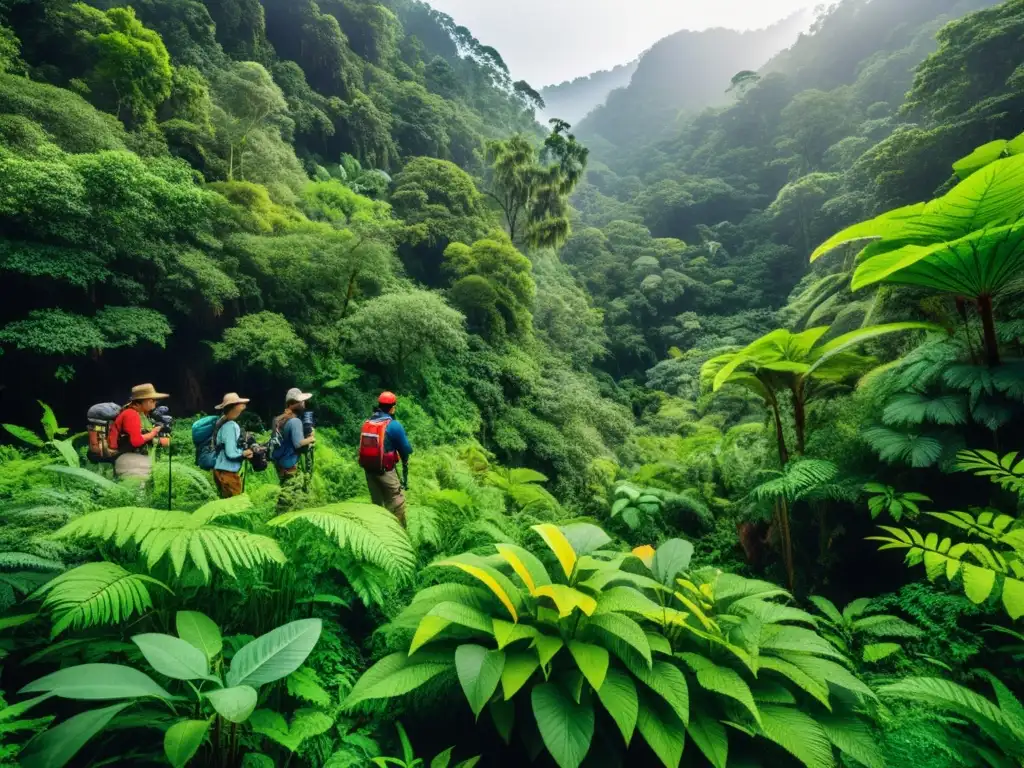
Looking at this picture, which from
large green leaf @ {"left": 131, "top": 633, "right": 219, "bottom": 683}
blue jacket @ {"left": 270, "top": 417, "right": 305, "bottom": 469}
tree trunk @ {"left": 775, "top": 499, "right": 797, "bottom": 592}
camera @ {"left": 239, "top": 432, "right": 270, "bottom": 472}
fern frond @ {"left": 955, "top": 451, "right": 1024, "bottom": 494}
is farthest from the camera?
blue jacket @ {"left": 270, "top": 417, "right": 305, "bottom": 469}

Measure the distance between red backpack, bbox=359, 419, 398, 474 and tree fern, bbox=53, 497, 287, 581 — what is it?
1603 mm

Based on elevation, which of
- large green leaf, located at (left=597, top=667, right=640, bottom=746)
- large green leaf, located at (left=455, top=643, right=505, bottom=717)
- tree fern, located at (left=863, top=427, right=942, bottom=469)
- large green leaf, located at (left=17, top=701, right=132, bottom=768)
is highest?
tree fern, located at (left=863, top=427, right=942, bottom=469)

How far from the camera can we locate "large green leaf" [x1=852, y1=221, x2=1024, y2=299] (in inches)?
87.9

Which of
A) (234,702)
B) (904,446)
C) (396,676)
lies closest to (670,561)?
(396,676)

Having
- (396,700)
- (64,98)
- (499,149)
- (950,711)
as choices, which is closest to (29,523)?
(396,700)

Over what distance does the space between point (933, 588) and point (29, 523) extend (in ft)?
14.6

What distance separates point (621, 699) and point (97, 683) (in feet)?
5.06

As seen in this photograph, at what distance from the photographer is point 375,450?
136 inches

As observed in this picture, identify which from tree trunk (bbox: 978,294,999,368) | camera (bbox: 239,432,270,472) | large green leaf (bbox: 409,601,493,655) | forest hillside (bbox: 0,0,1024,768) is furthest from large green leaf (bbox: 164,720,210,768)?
tree trunk (bbox: 978,294,999,368)

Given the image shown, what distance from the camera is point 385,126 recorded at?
2175 centimetres

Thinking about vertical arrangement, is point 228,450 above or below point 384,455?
below

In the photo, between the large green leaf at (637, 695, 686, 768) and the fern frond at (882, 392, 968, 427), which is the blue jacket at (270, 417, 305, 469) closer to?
the large green leaf at (637, 695, 686, 768)

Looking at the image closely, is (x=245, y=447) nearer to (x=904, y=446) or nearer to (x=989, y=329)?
(x=904, y=446)

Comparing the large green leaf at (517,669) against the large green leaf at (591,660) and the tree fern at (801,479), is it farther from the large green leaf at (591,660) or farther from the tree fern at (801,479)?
the tree fern at (801,479)
